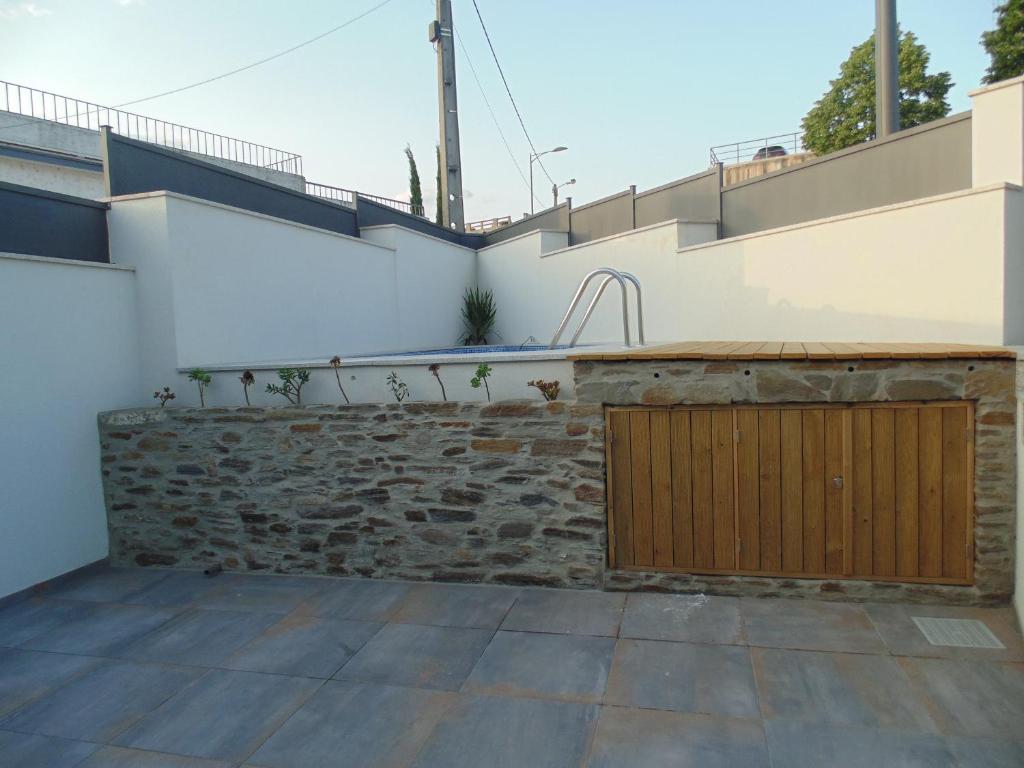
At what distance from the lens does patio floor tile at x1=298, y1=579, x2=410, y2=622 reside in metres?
4.38

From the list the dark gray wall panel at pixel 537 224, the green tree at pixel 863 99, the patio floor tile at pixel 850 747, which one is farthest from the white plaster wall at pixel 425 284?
the green tree at pixel 863 99

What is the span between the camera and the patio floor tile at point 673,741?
106 inches

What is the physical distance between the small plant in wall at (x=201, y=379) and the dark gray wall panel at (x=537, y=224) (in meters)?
7.22

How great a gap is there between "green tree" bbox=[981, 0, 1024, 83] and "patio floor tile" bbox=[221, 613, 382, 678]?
804 inches

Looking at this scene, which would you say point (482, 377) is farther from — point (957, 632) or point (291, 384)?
point (957, 632)

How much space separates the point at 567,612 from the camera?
168 inches

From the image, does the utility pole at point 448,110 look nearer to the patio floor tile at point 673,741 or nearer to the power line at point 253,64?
the power line at point 253,64

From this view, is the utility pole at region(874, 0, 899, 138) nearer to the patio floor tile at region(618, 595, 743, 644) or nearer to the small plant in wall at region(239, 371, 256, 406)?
the patio floor tile at region(618, 595, 743, 644)

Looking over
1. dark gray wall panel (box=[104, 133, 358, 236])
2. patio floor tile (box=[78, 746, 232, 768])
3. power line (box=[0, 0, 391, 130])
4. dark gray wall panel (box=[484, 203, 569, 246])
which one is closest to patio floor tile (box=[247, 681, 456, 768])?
patio floor tile (box=[78, 746, 232, 768])

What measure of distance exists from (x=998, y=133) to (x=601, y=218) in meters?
5.85

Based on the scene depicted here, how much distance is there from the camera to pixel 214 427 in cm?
531

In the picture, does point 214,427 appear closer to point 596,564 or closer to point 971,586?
point 596,564

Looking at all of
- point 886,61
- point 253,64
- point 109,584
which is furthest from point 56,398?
point 253,64

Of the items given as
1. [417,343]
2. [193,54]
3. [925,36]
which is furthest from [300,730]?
[925,36]
